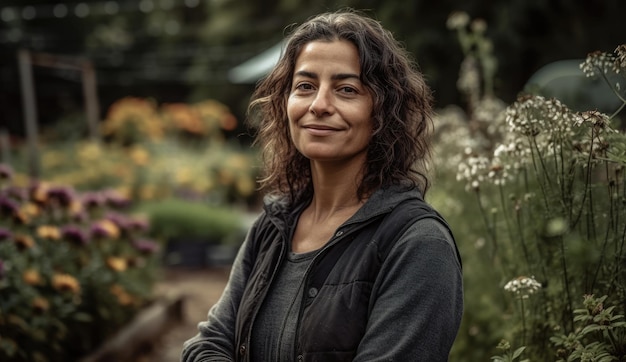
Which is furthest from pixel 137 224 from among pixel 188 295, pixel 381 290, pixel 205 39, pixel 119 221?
pixel 205 39

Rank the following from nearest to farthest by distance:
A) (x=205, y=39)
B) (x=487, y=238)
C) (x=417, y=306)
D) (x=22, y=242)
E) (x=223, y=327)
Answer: (x=417, y=306), (x=223, y=327), (x=487, y=238), (x=22, y=242), (x=205, y=39)

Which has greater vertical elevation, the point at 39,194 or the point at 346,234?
the point at 39,194

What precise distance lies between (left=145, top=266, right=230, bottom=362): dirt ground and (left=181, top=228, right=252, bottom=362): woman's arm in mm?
2692

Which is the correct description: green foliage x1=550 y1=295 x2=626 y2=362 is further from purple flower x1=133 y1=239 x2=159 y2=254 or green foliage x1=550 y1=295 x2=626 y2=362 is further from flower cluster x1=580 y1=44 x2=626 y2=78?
purple flower x1=133 y1=239 x2=159 y2=254

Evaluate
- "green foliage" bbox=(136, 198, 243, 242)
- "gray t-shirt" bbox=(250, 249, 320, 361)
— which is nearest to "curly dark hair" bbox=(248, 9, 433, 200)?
"gray t-shirt" bbox=(250, 249, 320, 361)

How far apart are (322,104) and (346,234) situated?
0.35 metres

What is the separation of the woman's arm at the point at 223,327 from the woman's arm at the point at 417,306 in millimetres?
541

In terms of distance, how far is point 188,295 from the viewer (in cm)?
666

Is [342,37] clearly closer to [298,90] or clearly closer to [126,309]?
[298,90]

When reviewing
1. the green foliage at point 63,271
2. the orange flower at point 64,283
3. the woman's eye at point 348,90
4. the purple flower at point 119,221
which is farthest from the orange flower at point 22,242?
the woman's eye at point 348,90

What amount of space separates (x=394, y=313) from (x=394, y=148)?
53 centimetres

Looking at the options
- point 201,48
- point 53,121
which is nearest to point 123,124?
point 53,121

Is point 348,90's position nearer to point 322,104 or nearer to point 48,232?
point 322,104

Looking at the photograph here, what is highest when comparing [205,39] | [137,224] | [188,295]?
[205,39]
